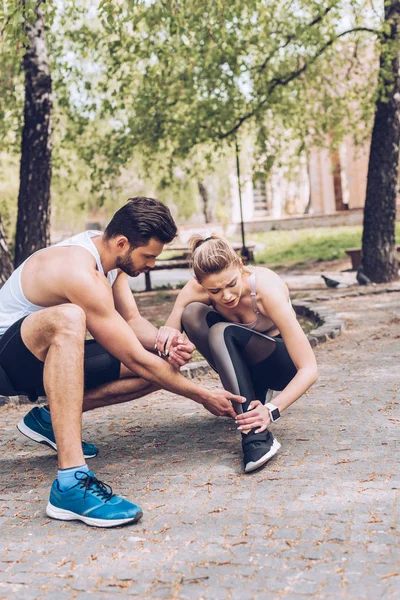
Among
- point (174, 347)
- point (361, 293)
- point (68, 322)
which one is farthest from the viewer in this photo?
point (361, 293)

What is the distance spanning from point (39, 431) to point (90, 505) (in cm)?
112

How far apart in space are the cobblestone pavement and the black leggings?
37 centimetres

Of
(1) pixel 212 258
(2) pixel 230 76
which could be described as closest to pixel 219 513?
(1) pixel 212 258

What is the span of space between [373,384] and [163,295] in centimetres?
791

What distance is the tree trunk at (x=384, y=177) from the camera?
12867 millimetres

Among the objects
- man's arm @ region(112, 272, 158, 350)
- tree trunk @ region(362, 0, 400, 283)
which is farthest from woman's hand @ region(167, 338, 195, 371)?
tree trunk @ region(362, 0, 400, 283)

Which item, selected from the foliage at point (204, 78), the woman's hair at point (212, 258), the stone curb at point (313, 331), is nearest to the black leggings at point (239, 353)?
the woman's hair at point (212, 258)

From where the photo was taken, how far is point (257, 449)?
13.7 feet

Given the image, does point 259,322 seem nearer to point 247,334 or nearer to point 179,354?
point 247,334

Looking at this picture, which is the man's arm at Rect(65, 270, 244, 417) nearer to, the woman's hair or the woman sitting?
the woman sitting

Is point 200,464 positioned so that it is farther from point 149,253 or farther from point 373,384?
point 373,384

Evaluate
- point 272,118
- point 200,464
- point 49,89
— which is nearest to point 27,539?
point 200,464

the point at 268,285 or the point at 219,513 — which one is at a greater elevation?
the point at 268,285

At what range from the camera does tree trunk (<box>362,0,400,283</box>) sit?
1287cm
